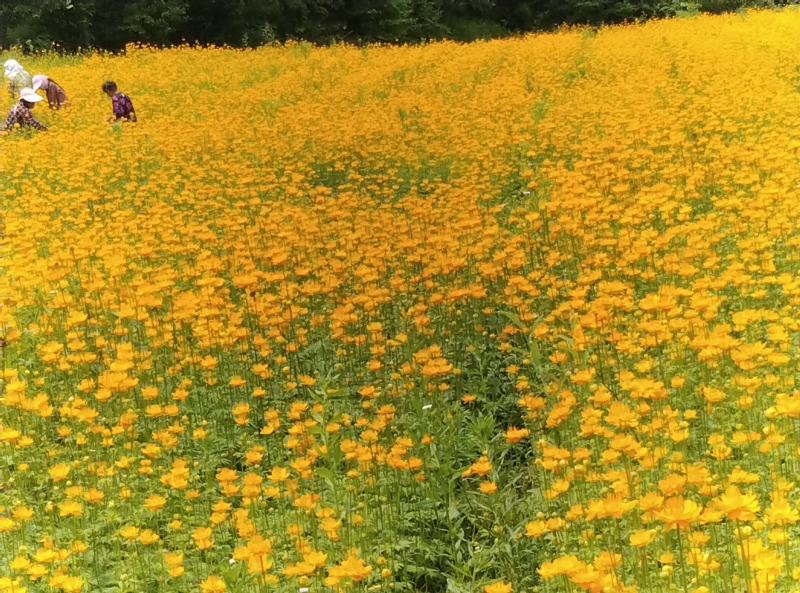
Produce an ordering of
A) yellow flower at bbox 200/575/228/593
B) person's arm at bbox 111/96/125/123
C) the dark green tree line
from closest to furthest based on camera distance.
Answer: yellow flower at bbox 200/575/228/593 < person's arm at bbox 111/96/125/123 < the dark green tree line

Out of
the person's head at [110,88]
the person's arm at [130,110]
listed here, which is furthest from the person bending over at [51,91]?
the person's arm at [130,110]

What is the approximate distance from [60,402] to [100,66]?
14.0m

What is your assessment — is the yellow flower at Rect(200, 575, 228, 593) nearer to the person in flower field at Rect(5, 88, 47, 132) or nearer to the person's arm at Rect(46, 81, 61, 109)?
the person in flower field at Rect(5, 88, 47, 132)

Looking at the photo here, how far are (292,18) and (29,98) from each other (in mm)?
14995

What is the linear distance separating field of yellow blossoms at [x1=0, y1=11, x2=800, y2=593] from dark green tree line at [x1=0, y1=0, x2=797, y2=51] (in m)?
12.9

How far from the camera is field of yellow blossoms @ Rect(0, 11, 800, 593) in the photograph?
11.6 feet

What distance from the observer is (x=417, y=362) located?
202 inches

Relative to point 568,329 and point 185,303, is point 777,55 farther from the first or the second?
point 185,303

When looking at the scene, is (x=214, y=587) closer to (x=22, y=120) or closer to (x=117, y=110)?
(x=117, y=110)

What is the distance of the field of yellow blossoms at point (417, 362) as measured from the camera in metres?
3.52

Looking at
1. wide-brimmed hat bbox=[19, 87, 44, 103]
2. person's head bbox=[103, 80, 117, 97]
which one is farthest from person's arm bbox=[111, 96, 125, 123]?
wide-brimmed hat bbox=[19, 87, 44, 103]

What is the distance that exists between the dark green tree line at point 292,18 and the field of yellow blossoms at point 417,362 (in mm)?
12917

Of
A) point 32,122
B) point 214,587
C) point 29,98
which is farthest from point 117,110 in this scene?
point 214,587

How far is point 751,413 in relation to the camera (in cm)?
418
